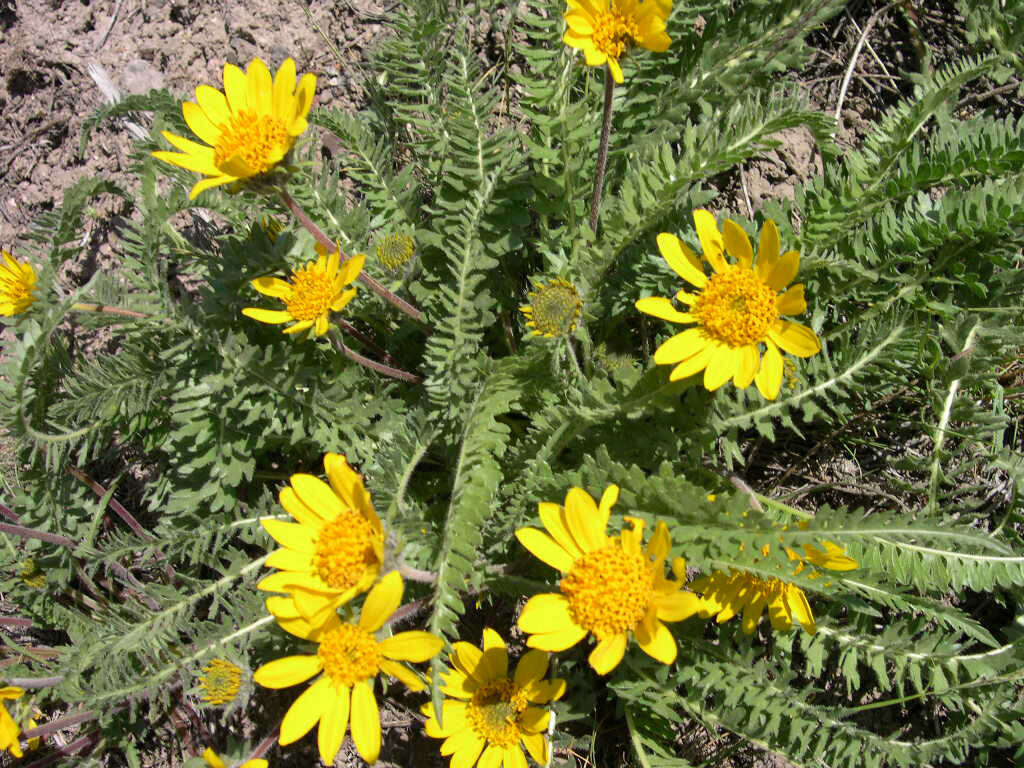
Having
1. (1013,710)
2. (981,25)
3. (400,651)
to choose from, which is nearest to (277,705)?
(400,651)

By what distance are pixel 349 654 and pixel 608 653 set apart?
33.9 inches

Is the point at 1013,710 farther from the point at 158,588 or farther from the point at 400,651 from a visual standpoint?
the point at 158,588

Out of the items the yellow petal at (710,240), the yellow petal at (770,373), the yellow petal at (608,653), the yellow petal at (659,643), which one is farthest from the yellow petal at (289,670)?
the yellow petal at (710,240)

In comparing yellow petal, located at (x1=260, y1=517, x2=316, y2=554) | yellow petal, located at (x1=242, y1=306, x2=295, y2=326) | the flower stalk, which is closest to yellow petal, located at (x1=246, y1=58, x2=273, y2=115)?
the flower stalk

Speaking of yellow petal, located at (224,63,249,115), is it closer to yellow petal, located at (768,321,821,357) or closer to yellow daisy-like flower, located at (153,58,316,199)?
yellow daisy-like flower, located at (153,58,316,199)

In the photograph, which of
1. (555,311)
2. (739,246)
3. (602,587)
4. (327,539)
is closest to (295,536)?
(327,539)

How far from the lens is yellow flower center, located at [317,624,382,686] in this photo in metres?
2.41

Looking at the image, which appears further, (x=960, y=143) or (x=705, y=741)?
(x=705, y=741)

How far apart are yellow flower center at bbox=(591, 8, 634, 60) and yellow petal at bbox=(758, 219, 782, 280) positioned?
30.1 inches

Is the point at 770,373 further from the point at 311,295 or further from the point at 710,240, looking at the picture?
the point at 311,295

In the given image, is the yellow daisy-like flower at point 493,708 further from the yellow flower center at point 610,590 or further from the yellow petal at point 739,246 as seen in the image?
the yellow petal at point 739,246

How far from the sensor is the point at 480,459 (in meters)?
2.67

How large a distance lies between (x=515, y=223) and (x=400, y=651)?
1.81 metres

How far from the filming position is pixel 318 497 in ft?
8.02
